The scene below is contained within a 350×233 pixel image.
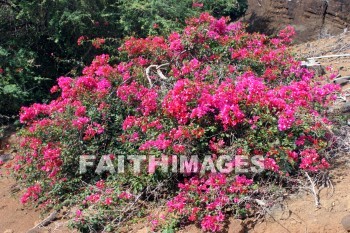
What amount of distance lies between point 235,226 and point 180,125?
105cm

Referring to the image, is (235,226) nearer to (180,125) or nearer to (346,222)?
(346,222)

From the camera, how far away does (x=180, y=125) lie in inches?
161

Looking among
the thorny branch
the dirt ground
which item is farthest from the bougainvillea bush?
the dirt ground

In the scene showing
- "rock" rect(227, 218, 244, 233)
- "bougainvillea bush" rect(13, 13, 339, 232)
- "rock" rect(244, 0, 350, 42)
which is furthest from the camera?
"rock" rect(244, 0, 350, 42)

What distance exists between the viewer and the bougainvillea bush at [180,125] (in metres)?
3.87

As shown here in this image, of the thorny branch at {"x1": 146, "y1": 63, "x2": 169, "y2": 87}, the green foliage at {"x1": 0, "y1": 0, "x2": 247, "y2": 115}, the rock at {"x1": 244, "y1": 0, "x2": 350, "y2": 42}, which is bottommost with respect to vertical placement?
the thorny branch at {"x1": 146, "y1": 63, "x2": 169, "y2": 87}

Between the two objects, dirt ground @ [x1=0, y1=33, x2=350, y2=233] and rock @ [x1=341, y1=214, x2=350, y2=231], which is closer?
rock @ [x1=341, y1=214, x2=350, y2=231]

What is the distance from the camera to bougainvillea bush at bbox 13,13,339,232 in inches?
152

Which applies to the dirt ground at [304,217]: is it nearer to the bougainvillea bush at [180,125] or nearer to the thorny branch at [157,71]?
the bougainvillea bush at [180,125]

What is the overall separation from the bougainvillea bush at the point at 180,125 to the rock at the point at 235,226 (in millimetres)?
74

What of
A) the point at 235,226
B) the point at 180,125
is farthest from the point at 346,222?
the point at 180,125

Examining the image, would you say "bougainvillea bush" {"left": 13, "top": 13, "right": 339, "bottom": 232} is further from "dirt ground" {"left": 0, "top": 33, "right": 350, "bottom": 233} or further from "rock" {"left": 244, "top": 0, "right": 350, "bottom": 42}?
"rock" {"left": 244, "top": 0, "right": 350, "bottom": 42}

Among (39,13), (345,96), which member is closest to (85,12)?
(39,13)

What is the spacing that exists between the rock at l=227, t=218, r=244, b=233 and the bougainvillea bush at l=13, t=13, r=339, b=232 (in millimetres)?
74
